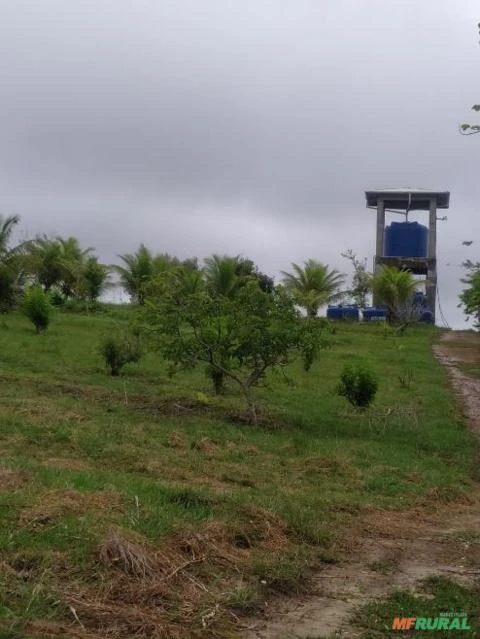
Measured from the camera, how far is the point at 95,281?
117ft

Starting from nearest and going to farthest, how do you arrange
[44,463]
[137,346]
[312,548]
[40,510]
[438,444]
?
[40,510] < [312,548] < [44,463] < [438,444] < [137,346]

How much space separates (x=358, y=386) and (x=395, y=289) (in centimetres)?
2353

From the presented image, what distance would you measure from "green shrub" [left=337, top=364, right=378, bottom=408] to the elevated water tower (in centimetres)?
3019

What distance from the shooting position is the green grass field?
4.86m

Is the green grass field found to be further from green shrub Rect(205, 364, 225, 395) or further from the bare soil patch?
green shrub Rect(205, 364, 225, 395)

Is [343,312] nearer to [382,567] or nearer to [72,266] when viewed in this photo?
[72,266]

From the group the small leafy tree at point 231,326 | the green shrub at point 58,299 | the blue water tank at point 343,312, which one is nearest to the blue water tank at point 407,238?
the blue water tank at point 343,312

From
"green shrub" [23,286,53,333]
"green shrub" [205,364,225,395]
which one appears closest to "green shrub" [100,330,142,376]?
"green shrub" [205,364,225,395]

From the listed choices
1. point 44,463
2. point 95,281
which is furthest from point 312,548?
point 95,281

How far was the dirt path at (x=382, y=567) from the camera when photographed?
192 inches

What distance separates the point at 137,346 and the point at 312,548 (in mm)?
10759

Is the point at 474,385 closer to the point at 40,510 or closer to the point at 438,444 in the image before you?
the point at 438,444

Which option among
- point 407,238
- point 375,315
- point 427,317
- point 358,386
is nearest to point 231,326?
point 358,386

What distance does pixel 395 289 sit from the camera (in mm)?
38062
